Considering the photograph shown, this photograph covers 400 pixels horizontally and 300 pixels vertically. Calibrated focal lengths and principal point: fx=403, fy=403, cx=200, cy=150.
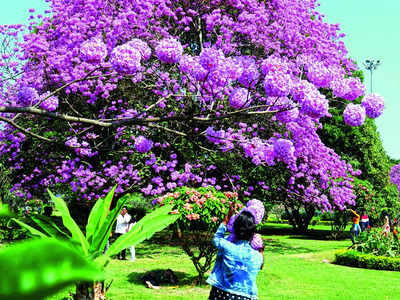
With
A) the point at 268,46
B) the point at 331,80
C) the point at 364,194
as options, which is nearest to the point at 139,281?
the point at 331,80

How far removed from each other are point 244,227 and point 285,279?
7.35 metres

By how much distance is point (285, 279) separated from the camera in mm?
11031

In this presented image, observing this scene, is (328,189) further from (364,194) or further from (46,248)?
(46,248)

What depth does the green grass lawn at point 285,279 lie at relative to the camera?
8.91 m

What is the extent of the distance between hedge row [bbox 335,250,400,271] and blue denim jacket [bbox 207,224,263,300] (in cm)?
1106

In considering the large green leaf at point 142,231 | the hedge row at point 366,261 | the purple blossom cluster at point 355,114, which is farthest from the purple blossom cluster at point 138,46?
the hedge row at point 366,261

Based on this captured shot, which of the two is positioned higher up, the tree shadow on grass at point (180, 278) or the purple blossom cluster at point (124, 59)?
the purple blossom cluster at point (124, 59)

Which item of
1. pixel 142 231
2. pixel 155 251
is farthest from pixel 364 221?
pixel 142 231

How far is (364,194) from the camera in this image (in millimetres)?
23859

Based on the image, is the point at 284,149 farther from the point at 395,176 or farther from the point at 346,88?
the point at 395,176

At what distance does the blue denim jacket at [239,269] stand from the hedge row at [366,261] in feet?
36.3

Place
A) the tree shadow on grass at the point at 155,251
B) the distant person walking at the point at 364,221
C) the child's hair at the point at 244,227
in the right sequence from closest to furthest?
the child's hair at the point at 244,227
the tree shadow on grass at the point at 155,251
the distant person walking at the point at 364,221

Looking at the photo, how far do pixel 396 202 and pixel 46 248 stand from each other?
29787 mm

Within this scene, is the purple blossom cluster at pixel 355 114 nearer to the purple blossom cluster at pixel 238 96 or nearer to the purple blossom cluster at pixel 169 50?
the purple blossom cluster at pixel 238 96
